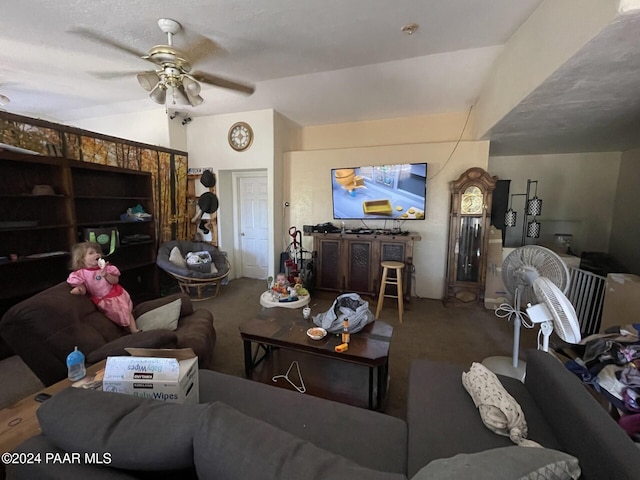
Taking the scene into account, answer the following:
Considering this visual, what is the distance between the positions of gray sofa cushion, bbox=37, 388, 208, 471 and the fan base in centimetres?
233

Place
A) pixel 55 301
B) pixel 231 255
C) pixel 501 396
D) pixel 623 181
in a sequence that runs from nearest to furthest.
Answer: pixel 501 396 < pixel 55 301 < pixel 623 181 < pixel 231 255

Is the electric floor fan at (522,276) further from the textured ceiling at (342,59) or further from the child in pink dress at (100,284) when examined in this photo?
the child in pink dress at (100,284)

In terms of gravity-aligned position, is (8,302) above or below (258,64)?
below

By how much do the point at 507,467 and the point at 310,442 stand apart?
0.56m

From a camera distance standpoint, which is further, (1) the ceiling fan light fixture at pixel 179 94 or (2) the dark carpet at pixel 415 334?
(1) the ceiling fan light fixture at pixel 179 94

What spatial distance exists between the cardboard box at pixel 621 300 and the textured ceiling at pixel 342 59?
154 cm

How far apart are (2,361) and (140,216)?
2023mm

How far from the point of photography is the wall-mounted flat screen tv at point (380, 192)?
379 cm

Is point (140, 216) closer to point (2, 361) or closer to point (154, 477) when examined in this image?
A: point (2, 361)

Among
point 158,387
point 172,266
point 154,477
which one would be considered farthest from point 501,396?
point 172,266

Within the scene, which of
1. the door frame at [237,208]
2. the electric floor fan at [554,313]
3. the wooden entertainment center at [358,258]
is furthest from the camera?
the door frame at [237,208]

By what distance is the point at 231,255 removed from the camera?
4.93 metres

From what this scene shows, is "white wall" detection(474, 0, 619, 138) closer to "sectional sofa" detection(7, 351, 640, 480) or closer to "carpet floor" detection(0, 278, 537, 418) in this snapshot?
"sectional sofa" detection(7, 351, 640, 480)

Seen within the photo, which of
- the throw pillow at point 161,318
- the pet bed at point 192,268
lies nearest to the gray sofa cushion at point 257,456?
the throw pillow at point 161,318
